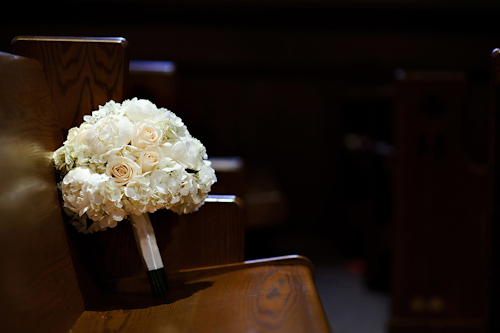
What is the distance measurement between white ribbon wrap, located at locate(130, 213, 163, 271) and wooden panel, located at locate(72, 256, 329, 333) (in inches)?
3.4

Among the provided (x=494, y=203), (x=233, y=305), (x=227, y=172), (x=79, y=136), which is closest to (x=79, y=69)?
(x=79, y=136)

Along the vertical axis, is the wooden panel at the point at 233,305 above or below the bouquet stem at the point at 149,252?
below

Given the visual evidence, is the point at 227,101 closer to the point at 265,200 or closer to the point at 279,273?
the point at 265,200

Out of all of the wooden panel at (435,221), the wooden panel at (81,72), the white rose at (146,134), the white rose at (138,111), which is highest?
the wooden panel at (81,72)

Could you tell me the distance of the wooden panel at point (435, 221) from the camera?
207cm

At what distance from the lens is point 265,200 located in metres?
2.78

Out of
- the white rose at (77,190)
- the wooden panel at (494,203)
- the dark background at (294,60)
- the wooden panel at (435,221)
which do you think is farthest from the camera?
the dark background at (294,60)

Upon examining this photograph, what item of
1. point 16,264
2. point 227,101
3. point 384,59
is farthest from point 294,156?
point 16,264

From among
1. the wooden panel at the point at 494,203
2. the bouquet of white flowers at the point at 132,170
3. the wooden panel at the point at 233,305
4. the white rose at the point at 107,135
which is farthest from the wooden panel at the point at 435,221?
the white rose at the point at 107,135

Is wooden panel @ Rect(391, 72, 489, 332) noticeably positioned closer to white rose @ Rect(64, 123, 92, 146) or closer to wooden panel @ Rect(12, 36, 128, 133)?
wooden panel @ Rect(12, 36, 128, 133)

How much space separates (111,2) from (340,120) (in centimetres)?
239

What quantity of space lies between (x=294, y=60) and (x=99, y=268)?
10.7ft

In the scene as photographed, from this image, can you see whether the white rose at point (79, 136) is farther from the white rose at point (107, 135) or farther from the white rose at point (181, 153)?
the white rose at point (181, 153)

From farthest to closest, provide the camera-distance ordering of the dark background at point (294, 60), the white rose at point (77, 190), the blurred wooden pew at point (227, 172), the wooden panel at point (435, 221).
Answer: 1. the dark background at point (294, 60)
2. the wooden panel at point (435, 221)
3. the blurred wooden pew at point (227, 172)
4. the white rose at point (77, 190)
